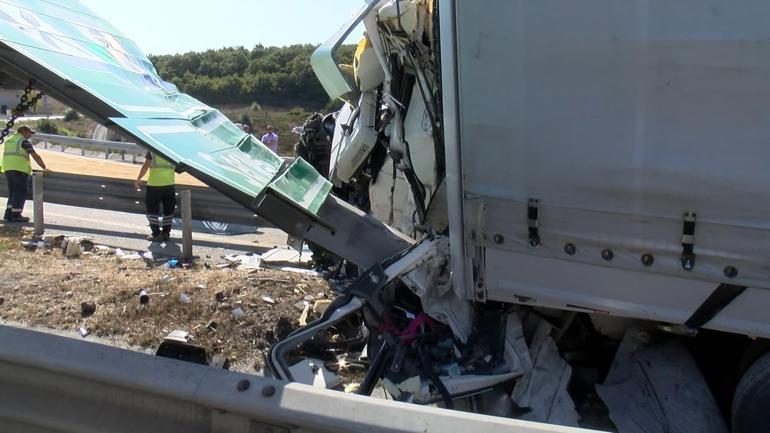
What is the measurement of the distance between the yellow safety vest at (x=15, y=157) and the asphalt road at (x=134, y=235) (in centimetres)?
75

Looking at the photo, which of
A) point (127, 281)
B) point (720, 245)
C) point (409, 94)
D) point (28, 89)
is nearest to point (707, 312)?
point (720, 245)

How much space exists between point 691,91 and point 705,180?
1.13ft

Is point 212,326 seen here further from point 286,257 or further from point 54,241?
point 54,241

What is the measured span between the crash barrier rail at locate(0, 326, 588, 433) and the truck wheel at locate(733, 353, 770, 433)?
1457mm

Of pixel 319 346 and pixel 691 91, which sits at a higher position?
pixel 691 91

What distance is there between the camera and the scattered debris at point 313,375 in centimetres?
346

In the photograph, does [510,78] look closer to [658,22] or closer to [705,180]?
[658,22]

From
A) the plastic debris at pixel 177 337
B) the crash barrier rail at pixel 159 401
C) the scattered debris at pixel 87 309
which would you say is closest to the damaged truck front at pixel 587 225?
the plastic debris at pixel 177 337

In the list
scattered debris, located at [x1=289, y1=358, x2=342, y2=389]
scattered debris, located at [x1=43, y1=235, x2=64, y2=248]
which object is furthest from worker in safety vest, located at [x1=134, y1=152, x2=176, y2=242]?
scattered debris, located at [x1=289, y1=358, x2=342, y2=389]

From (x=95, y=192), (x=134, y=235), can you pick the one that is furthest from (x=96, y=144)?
(x=134, y=235)

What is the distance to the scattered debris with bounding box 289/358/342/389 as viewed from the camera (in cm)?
346

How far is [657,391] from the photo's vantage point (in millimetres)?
3066

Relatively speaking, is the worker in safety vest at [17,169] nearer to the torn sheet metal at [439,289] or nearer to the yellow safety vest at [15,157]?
the yellow safety vest at [15,157]

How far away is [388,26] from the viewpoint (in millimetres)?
3957
